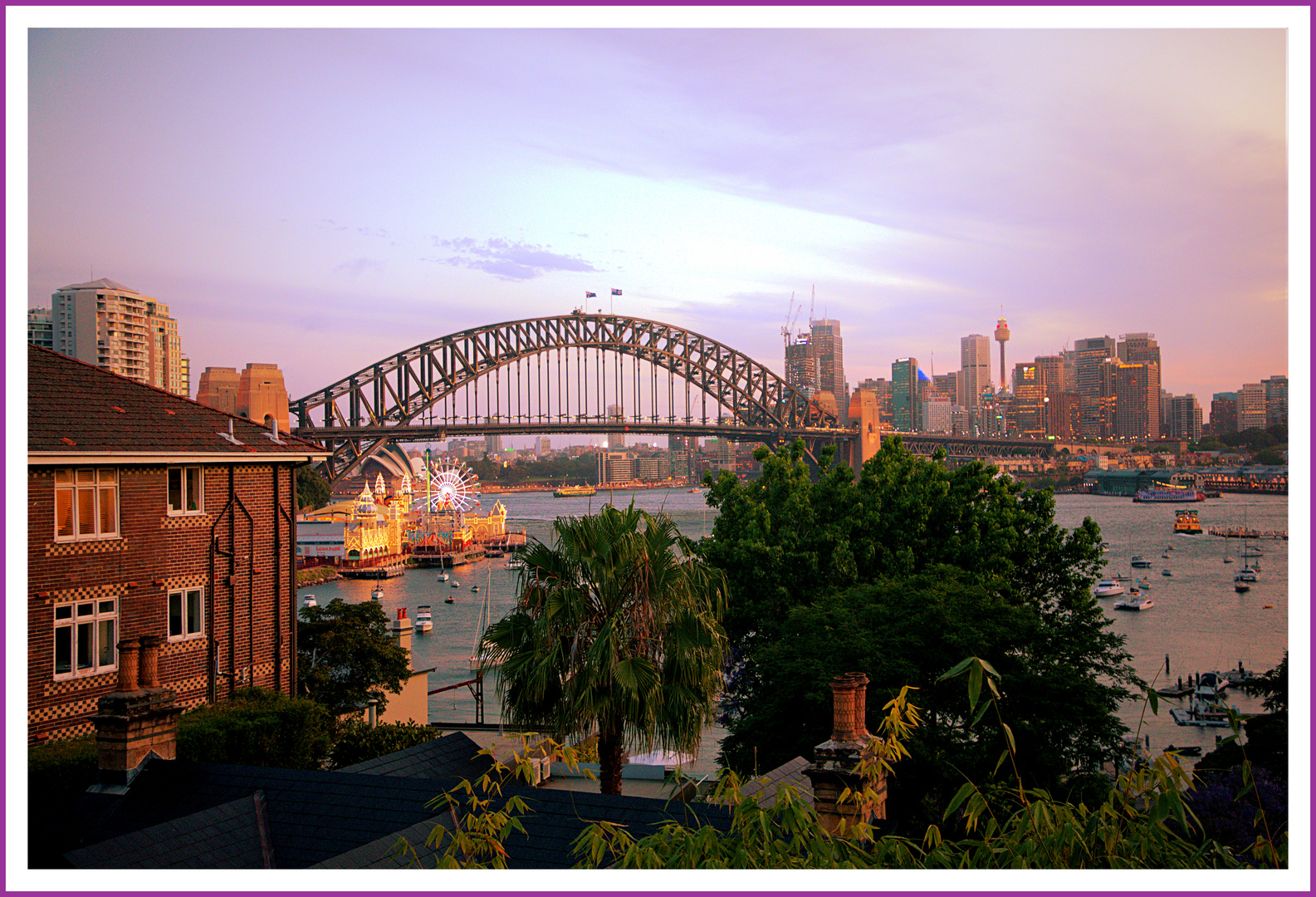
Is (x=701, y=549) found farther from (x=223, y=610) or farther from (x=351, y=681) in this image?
(x=223, y=610)

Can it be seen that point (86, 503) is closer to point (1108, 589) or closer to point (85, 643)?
point (85, 643)

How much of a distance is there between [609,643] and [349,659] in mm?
12812

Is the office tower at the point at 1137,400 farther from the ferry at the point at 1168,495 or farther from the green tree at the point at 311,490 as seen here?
the green tree at the point at 311,490

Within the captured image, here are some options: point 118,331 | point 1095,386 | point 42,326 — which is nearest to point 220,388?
point 118,331

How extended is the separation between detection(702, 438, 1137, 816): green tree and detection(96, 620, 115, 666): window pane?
8.13 m

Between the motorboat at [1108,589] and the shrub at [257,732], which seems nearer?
the shrub at [257,732]

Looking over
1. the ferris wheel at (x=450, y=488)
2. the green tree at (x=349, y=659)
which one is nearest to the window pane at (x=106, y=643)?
the green tree at (x=349, y=659)

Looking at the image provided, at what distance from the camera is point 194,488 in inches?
532

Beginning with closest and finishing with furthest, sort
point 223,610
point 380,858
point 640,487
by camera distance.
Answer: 1. point 380,858
2. point 223,610
3. point 640,487

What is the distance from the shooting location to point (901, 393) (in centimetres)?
13125

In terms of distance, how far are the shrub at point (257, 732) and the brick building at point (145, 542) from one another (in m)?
1.09

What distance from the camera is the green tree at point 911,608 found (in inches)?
491

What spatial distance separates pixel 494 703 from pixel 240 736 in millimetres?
21705

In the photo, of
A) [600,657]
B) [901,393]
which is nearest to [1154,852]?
[600,657]
